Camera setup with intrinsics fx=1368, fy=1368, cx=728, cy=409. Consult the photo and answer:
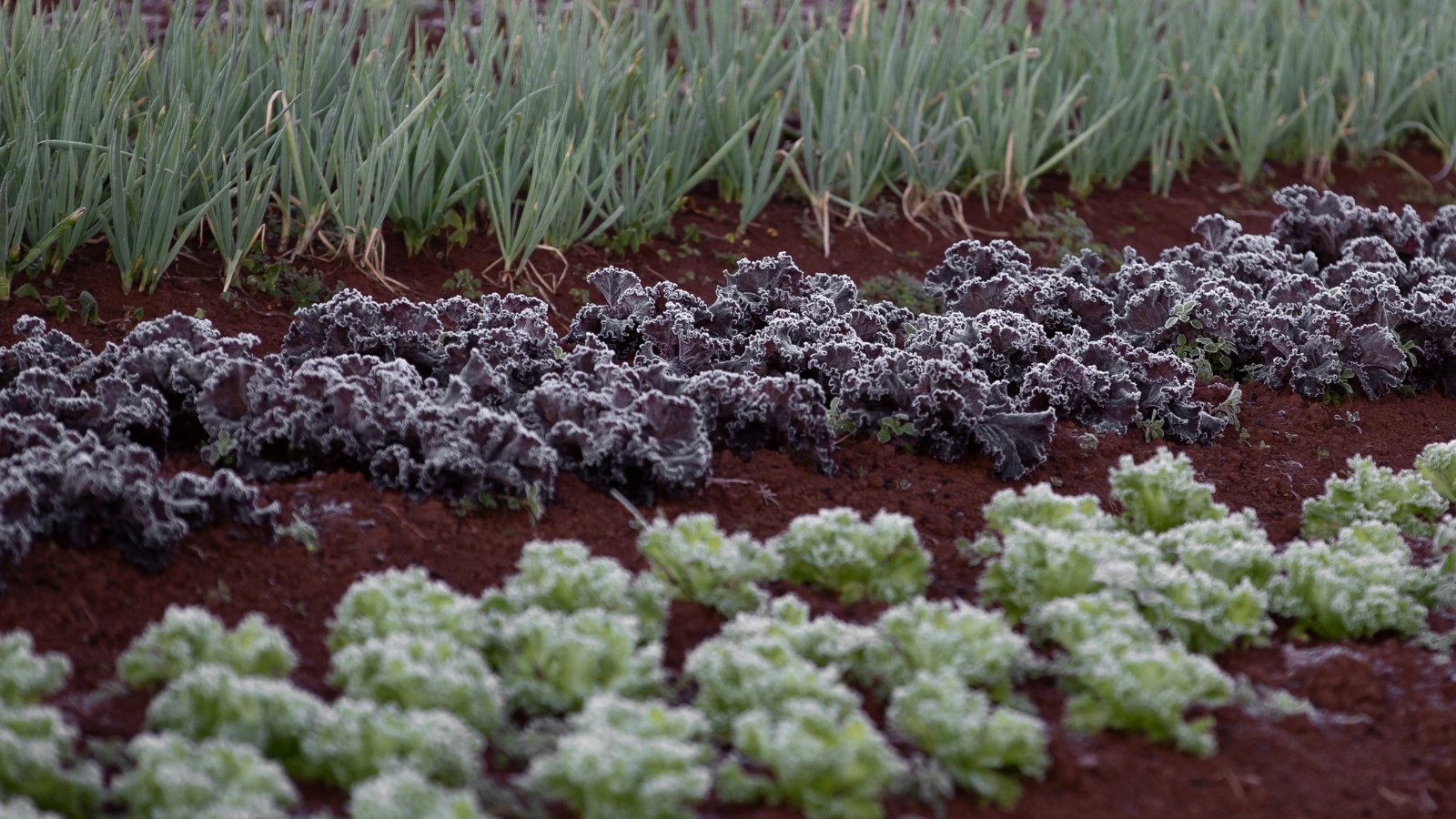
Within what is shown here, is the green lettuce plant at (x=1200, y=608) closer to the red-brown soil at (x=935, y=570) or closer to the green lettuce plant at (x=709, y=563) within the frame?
the red-brown soil at (x=935, y=570)

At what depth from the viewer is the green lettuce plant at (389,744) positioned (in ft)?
6.49

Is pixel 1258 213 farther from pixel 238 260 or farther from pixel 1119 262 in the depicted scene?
pixel 238 260

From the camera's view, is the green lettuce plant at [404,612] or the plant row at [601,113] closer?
the green lettuce plant at [404,612]

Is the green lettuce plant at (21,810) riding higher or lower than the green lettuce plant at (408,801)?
lower

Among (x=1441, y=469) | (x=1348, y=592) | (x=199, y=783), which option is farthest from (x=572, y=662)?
(x=1441, y=469)

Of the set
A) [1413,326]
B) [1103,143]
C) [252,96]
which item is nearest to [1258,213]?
[1103,143]

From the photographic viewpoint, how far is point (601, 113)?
4.48 m

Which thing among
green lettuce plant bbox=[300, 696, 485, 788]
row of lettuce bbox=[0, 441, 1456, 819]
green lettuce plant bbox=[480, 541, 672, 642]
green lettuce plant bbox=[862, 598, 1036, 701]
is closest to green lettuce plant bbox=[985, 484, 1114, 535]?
row of lettuce bbox=[0, 441, 1456, 819]

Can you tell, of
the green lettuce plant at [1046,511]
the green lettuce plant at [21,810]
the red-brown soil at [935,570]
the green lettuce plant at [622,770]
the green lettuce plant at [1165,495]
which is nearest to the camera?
the green lettuce plant at [21,810]

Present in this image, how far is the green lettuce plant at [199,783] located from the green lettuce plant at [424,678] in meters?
0.24

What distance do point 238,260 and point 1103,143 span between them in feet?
11.1

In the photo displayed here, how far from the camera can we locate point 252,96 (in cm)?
414

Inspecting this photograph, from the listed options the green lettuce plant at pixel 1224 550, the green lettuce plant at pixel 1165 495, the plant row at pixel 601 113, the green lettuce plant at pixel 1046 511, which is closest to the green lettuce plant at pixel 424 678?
the green lettuce plant at pixel 1046 511

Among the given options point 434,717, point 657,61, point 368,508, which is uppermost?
point 657,61
